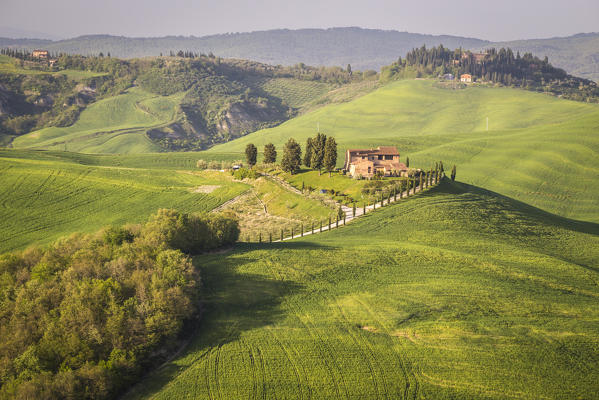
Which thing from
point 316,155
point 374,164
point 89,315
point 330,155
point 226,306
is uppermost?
point 330,155

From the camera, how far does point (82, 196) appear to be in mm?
100938

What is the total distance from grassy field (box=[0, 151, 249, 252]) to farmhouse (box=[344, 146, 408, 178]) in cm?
2769

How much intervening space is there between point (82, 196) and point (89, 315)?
237ft

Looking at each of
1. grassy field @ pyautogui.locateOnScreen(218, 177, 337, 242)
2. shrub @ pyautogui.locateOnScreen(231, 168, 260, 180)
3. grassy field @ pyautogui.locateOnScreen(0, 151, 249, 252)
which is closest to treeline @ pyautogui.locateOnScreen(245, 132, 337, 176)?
grassy field @ pyautogui.locateOnScreen(218, 177, 337, 242)

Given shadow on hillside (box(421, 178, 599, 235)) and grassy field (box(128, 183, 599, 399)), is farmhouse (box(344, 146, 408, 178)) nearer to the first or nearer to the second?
shadow on hillside (box(421, 178, 599, 235))

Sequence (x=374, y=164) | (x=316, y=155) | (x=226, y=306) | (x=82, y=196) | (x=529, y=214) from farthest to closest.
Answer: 1. (x=316, y=155)
2. (x=82, y=196)
3. (x=374, y=164)
4. (x=529, y=214)
5. (x=226, y=306)

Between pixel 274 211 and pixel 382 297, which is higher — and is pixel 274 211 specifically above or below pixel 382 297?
below

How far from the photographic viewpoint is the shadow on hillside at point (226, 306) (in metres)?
35.6

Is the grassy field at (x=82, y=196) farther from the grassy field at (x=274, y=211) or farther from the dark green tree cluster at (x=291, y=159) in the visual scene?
the dark green tree cluster at (x=291, y=159)

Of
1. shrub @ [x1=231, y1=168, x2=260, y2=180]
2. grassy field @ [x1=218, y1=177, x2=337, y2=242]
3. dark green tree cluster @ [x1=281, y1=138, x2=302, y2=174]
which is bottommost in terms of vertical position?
grassy field @ [x1=218, y1=177, x2=337, y2=242]

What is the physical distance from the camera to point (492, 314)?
4294cm

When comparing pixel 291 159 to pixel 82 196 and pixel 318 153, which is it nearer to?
pixel 318 153

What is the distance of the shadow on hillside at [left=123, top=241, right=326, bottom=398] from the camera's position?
35.6 metres

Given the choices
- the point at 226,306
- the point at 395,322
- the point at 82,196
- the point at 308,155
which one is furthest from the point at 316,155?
the point at 395,322
